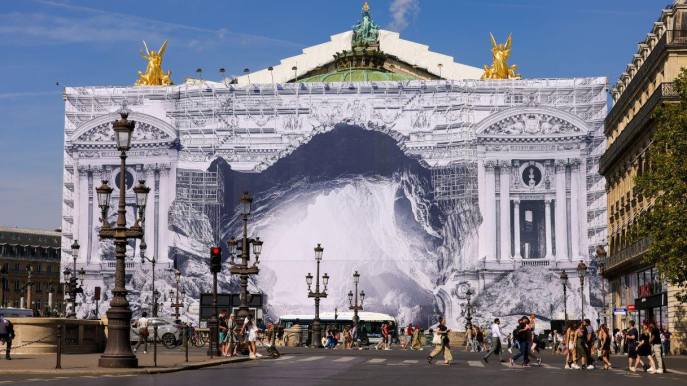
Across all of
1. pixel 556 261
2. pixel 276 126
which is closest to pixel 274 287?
pixel 276 126

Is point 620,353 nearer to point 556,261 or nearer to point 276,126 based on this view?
point 556,261

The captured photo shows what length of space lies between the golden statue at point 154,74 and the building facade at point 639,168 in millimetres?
39389

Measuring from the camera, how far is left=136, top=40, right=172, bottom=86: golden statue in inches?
3979

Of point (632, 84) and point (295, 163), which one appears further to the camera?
point (295, 163)

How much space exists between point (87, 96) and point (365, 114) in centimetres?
2362

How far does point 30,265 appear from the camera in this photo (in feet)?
512

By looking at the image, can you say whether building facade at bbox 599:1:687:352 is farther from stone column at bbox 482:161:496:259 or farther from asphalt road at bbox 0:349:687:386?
asphalt road at bbox 0:349:687:386

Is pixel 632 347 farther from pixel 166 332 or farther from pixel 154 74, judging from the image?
pixel 154 74

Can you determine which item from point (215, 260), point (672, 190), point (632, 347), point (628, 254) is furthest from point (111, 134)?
point (632, 347)

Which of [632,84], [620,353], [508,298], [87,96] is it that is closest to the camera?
[620,353]

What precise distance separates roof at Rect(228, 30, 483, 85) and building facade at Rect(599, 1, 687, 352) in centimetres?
3578

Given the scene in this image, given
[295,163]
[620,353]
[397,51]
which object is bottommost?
[620,353]

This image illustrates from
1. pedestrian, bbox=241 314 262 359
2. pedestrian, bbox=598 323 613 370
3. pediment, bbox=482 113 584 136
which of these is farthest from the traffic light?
pediment, bbox=482 113 584 136

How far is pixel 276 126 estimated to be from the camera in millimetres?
93312
